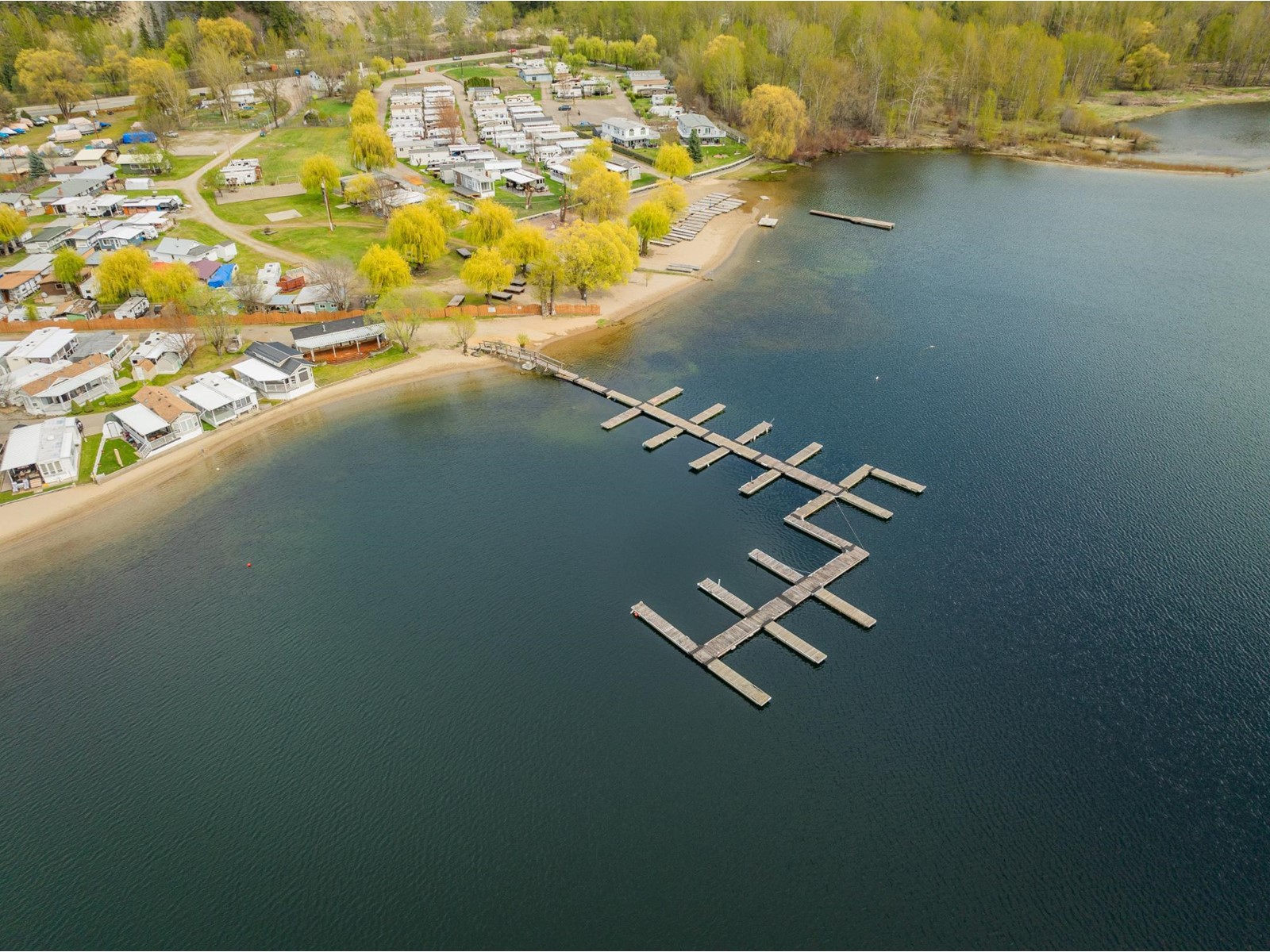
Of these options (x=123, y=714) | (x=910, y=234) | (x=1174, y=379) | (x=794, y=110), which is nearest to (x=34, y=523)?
(x=123, y=714)

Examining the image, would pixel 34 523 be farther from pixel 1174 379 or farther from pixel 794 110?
pixel 794 110

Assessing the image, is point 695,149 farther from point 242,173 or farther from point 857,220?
point 242,173

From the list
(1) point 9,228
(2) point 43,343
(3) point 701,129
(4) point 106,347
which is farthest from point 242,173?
(3) point 701,129

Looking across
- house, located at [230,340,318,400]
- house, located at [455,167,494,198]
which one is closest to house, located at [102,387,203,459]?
house, located at [230,340,318,400]

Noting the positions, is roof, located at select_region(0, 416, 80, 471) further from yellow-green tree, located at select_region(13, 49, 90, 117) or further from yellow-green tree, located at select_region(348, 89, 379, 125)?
yellow-green tree, located at select_region(13, 49, 90, 117)

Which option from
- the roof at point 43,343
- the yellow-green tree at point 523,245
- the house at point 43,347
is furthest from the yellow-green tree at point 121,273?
the yellow-green tree at point 523,245
